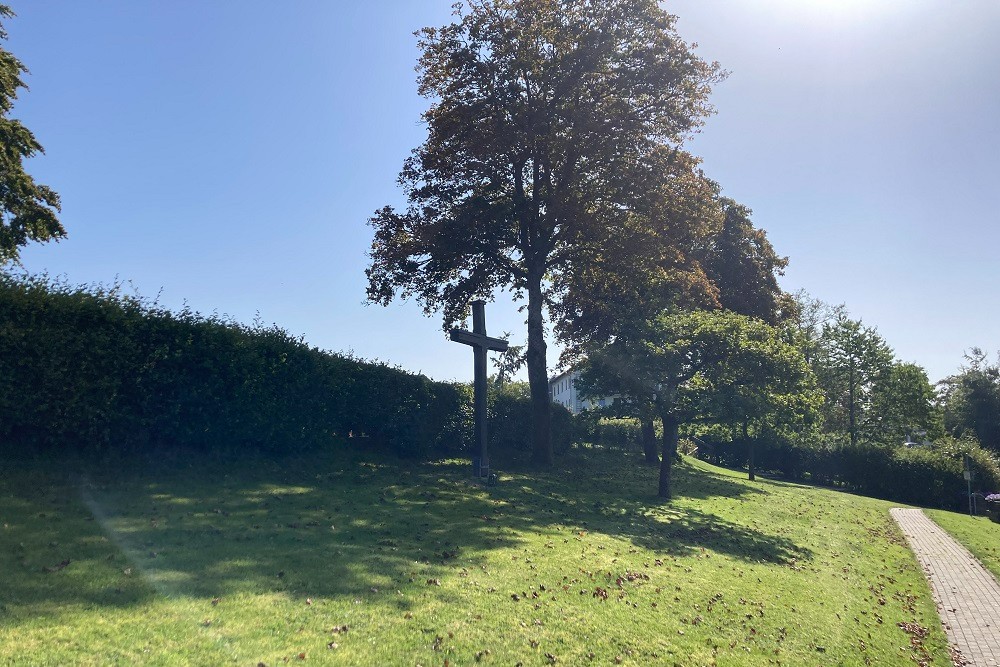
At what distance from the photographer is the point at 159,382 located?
1317 centimetres

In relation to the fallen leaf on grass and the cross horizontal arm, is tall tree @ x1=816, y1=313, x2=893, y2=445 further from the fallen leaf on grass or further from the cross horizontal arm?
the fallen leaf on grass

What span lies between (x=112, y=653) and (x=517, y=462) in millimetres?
19183

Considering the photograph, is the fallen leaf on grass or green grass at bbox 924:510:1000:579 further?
green grass at bbox 924:510:1000:579

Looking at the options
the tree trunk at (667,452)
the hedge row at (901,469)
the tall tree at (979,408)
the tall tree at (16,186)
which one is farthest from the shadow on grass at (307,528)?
the tall tree at (979,408)

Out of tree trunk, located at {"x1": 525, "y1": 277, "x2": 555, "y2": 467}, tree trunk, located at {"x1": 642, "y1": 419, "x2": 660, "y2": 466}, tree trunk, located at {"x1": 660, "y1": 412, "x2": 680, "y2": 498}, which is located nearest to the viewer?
tree trunk, located at {"x1": 660, "y1": 412, "x2": 680, "y2": 498}

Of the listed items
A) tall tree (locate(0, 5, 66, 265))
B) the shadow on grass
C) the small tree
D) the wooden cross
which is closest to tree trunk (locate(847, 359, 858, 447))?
the small tree

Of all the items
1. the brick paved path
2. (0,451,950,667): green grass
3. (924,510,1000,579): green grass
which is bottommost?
(924,510,1000,579): green grass

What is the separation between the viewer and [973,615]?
11.2 metres

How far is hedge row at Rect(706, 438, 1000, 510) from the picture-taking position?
35.2 m

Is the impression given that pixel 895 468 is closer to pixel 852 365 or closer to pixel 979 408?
pixel 852 365

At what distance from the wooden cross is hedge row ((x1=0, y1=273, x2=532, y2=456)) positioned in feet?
9.07

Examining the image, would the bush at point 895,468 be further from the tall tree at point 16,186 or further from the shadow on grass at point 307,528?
the tall tree at point 16,186

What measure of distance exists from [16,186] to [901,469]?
147 ft

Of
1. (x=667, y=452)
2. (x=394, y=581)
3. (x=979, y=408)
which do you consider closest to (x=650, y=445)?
(x=667, y=452)
